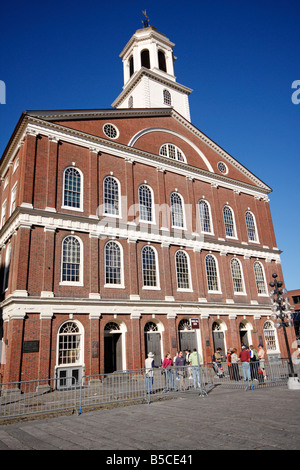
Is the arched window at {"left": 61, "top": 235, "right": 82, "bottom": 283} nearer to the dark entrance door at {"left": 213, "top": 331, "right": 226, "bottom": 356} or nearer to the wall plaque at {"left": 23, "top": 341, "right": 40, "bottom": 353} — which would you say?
the wall plaque at {"left": 23, "top": 341, "right": 40, "bottom": 353}

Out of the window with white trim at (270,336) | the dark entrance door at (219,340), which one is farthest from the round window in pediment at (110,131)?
the window with white trim at (270,336)

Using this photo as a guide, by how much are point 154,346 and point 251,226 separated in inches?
668

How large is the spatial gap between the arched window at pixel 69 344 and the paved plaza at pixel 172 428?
701cm

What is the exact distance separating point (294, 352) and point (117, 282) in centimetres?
1811

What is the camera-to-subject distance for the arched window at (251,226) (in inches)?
1319

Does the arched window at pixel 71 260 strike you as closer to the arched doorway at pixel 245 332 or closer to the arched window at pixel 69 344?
the arched window at pixel 69 344

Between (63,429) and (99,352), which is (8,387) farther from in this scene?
(63,429)

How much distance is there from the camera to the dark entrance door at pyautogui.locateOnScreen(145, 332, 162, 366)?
2261cm

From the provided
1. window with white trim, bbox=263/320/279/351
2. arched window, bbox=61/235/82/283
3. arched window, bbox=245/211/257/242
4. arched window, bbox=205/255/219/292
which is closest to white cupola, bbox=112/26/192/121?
arched window, bbox=245/211/257/242

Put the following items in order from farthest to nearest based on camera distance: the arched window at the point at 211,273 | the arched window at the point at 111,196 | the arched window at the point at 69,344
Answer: the arched window at the point at 211,273 < the arched window at the point at 111,196 < the arched window at the point at 69,344

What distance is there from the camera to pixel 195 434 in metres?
7.75

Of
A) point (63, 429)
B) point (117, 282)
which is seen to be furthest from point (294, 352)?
point (63, 429)
